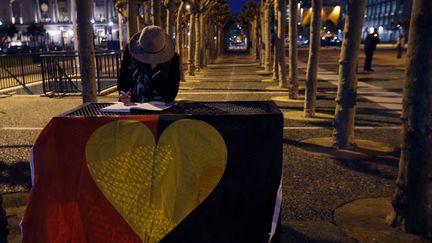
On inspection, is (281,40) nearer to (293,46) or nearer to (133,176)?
(293,46)

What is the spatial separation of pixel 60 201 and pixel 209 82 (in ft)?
51.5

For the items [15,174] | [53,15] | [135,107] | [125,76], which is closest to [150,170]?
[135,107]

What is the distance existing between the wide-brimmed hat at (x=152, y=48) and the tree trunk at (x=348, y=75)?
3.91 m

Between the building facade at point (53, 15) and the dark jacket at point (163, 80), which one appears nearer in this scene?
the dark jacket at point (163, 80)

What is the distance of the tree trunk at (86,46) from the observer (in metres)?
6.66

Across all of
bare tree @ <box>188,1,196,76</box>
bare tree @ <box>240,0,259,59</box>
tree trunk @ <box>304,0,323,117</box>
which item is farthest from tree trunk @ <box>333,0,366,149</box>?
bare tree @ <box>240,0,259,59</box>

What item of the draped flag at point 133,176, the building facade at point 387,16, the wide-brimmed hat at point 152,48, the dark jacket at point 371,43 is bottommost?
the draped flag at point 133,176

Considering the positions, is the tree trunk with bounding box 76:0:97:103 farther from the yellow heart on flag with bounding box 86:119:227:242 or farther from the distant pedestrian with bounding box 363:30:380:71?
the distant pedestrian with bounding box 363:30:380:71

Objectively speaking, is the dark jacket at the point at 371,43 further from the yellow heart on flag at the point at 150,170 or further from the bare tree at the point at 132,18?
the yellow heart on flag at the point at 150,170

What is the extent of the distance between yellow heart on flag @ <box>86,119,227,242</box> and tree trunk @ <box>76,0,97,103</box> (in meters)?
3.90

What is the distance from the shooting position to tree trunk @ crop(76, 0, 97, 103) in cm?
666

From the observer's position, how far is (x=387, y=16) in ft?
381

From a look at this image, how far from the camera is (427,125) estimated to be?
13.6ft

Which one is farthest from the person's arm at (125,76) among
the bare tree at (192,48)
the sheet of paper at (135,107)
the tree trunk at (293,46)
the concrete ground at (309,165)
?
the bare tree at (192,48)
